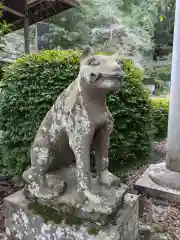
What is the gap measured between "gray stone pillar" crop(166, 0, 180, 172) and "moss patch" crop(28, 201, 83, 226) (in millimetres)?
1480

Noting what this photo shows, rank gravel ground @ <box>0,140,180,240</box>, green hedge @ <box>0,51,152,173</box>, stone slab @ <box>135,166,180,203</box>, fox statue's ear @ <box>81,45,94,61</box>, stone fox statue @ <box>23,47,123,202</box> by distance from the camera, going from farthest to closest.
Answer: green hedge @ <box>0,51,152,173</box> < stone slab @ <box>135,166,180,203</box> < gravel ground @ <box>0,140,180,240</box> < fox statue's ear @ <box>81,45,94,61</box> < stone fox statue @ <box>23,47,123,202</box>

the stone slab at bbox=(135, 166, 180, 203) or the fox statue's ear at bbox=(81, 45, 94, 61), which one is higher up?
the fox statue's ear at bbox=(81, 45, 94, 61)

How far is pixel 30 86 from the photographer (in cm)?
239

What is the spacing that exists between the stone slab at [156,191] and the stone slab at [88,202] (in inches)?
39.6

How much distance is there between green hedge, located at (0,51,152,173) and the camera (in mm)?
2383

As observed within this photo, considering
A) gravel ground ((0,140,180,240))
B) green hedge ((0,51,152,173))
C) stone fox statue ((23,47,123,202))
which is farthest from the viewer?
green hedge ((0,51,152,173))

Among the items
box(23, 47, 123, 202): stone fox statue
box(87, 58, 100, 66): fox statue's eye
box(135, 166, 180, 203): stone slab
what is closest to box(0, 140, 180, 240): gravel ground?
box(135, 166, 180, 203): stone slab

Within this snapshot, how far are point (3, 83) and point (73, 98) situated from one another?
1521 millimetres

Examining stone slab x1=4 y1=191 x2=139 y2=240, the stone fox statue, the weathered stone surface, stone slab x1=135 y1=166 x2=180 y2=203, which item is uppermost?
the stone fox statue

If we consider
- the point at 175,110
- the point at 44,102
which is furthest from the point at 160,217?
the point at 44,102

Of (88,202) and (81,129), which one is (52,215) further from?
(81,129)

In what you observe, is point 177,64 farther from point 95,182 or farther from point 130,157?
point 95,182

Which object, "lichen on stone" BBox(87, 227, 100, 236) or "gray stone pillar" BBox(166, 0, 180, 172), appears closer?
"lichen on stone" BBox(87, 227, 100, 236)

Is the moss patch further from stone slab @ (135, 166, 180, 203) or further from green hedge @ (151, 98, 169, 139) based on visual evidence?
green hedge @ (151, 98, 169, 139)
